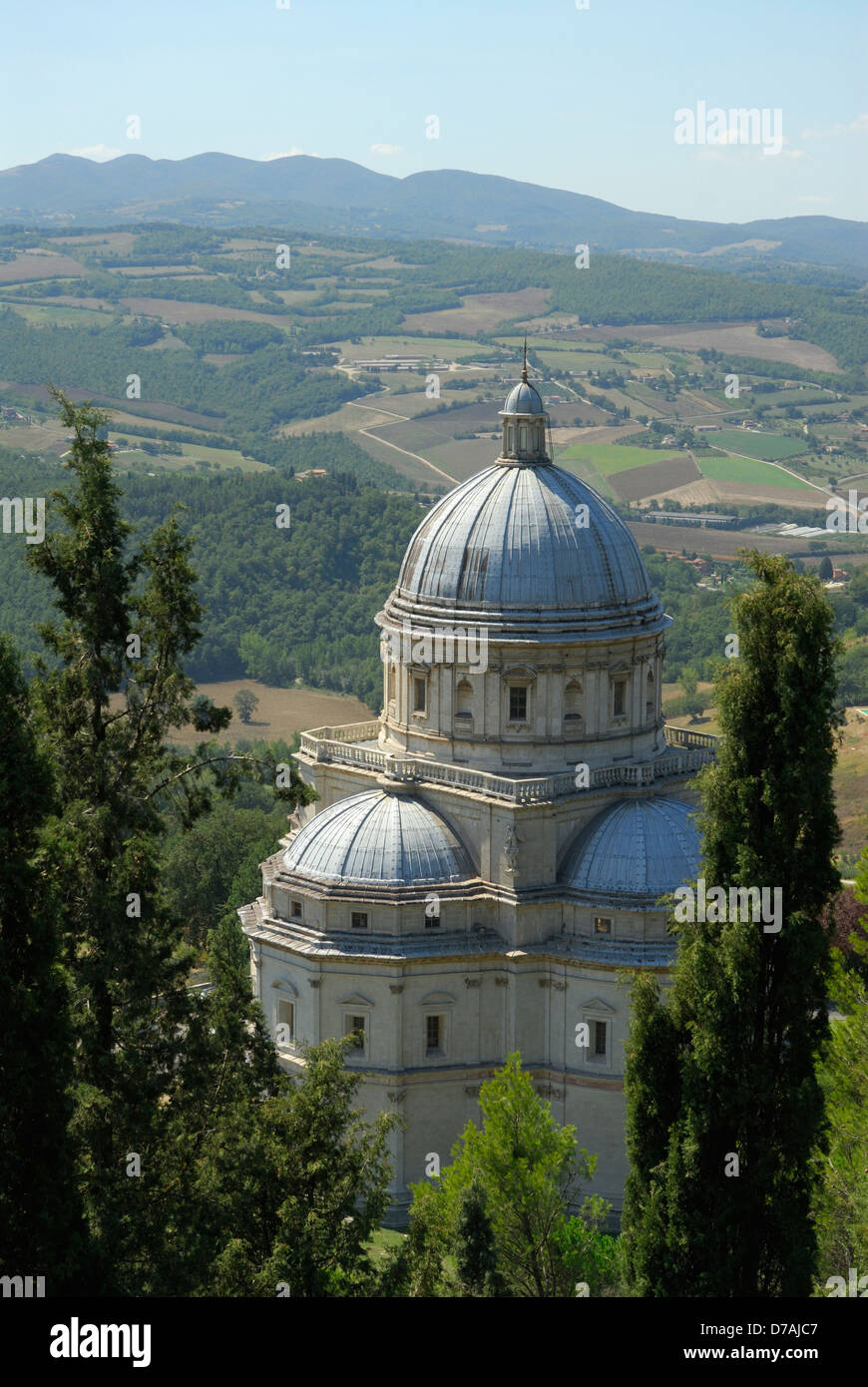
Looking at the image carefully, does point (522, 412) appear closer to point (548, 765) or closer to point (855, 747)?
point (548, 765)

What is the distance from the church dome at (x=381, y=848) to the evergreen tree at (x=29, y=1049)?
25154mm

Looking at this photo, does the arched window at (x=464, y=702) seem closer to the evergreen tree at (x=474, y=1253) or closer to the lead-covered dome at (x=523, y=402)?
the lead-covered dome at (x=523, y=402)

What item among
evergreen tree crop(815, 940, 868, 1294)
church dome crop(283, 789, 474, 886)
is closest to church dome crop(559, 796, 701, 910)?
church dome crop(283, 789, 474, 886)

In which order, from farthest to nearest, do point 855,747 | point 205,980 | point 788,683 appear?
point 855,747
point 205,980
point 788,683

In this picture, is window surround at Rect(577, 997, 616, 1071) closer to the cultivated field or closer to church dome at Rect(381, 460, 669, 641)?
church dome at Rect(381, 460, 669, 641)

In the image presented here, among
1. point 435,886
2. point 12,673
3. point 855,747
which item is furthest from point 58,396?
point 855,747

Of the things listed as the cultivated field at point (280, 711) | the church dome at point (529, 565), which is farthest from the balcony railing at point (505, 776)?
the cultivated field at point (280, 711)

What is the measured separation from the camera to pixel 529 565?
62031mm

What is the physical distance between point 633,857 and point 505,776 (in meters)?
4.83

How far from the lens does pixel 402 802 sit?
6150 cm

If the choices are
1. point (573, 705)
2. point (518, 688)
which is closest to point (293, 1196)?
point (518, 688)

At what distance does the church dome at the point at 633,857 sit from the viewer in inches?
2315

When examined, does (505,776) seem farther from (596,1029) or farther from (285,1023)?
(285,1023)

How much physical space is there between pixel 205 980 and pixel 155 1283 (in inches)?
1836
